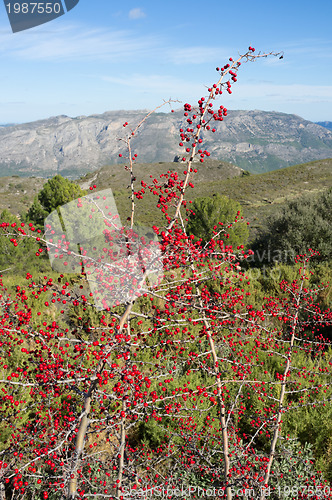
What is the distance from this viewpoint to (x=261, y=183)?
213 feet

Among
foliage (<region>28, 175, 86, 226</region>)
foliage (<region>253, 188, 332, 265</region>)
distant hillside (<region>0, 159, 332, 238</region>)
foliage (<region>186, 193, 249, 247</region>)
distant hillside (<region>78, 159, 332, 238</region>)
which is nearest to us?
foliage (<region>253, 188, 332, 265</region>)

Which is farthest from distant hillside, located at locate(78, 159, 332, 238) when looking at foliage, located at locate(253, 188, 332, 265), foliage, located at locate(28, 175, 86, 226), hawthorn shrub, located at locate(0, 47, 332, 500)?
hawthorn shrub, located at locate(0, 47, 332, 500)

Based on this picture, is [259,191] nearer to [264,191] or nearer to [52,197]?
[264,191]

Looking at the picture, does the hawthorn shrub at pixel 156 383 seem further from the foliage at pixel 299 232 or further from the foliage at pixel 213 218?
the foliage at pixel 213 218

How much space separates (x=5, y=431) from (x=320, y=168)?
75.6m

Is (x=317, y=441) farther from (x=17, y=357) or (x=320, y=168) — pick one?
(x=320, y=168)

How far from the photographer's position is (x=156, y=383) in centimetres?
665

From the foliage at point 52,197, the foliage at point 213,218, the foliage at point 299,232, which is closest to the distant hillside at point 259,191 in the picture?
the foliage at point 52,197

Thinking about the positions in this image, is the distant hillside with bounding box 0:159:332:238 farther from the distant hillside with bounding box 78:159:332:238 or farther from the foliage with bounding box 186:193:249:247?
the foliage with bounding box 186:193:249:247

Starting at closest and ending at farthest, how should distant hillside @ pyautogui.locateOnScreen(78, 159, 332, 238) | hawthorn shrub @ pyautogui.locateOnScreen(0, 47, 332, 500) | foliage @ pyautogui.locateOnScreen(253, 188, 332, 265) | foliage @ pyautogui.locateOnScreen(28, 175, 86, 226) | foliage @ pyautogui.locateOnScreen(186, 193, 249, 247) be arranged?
1. hawthorn shrub @ pyautogui.locateOnScreen(0, 47, 332, 500)
2. foliage @ pyautogui.locateOnScreen(253, 188, 332, 265)
3. foliage @ pyautogui.locateOnScreen(186, 193, 249, 247)
4. foliage @ pyautogui.locateOnScreen(28, 175, 86, 226)
5. distant hillside @ pyautogui.locateOnScreen(78, 159, 332, 238)

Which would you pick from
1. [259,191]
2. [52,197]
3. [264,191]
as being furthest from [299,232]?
[259,191]

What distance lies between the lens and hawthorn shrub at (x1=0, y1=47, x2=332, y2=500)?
253 cm

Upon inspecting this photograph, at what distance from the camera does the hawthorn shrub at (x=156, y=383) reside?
8.29 feet

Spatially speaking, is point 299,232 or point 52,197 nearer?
point 299,232
